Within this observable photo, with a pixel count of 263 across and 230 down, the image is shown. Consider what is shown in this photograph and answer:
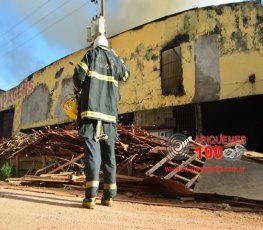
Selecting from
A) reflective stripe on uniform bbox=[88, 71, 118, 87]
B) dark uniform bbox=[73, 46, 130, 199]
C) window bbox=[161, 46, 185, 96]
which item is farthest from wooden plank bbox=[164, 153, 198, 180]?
window bbox=[161, 46, 185, 96]

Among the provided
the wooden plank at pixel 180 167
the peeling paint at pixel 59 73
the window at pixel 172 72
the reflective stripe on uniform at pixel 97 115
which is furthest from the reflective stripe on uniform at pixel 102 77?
the peeling paint at pixel 59 73

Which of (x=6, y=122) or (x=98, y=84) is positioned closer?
(x=98, y=84)

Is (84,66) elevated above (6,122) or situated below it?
below

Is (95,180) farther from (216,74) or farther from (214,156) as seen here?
(216,74)

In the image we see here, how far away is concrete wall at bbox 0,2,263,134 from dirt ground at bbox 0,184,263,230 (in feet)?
30.7

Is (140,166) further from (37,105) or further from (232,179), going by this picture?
(37,105)

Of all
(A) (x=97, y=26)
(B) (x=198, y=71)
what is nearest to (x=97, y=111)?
(A) (x=97, y=26)

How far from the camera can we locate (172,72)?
15.9 meters

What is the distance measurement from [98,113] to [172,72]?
11.7 meters

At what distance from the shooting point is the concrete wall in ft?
43.2

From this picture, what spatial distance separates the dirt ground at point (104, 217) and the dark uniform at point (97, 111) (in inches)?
16.4

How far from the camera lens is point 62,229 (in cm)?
301
